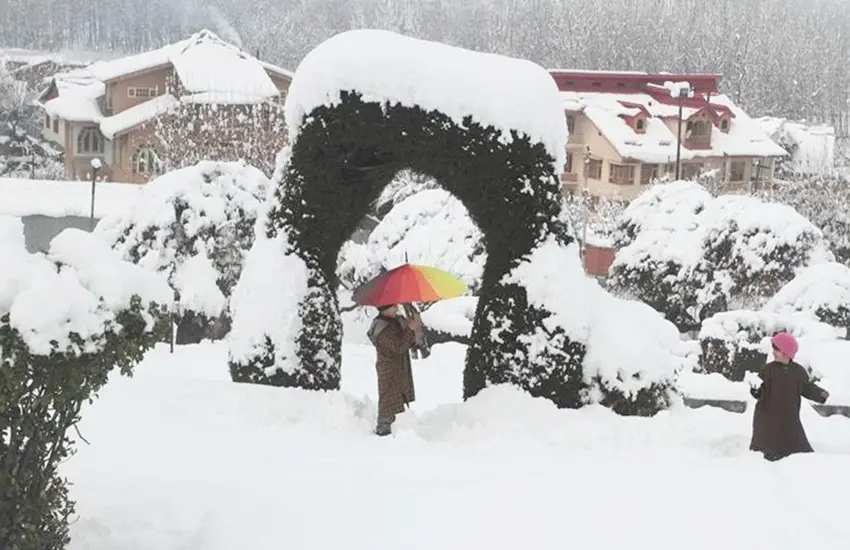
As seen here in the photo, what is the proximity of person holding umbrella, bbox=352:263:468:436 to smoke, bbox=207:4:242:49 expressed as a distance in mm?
86891

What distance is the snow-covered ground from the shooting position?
579 centimetres

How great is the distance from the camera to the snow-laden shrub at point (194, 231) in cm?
1839

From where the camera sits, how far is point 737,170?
4500 centimetres

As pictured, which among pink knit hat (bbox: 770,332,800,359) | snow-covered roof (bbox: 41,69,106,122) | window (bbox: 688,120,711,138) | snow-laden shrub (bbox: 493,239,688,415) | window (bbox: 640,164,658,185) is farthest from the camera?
window (bbox: 688,120,711,138)

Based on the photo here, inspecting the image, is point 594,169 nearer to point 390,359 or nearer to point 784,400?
point 390,359

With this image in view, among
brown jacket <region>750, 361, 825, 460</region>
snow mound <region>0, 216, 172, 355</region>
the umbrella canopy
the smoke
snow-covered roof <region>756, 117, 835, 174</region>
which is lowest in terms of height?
snow-covered roof <region>756, 117, 835, 174</region>

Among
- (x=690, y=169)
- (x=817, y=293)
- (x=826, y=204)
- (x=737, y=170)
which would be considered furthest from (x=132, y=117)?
(x=817, y=293)

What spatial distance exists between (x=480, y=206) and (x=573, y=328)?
1305 millimetres

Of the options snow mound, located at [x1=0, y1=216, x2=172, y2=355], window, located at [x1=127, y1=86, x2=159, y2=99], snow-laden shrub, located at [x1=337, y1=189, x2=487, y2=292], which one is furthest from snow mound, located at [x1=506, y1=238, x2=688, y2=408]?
window, located at [x1=127, y1=86, x2=159, y2=99]

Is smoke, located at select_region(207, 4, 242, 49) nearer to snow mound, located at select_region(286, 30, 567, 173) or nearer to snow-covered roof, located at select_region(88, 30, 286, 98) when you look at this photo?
snow-covered roof, located at select_region(88, 30, 286, 98)

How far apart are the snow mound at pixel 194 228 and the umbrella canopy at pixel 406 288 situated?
382 inches

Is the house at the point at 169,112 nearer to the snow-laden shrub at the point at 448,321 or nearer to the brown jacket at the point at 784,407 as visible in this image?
the snow-laden shrub at the point at 448,321

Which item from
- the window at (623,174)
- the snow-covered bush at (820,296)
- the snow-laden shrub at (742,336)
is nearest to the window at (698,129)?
the window at (623,174)

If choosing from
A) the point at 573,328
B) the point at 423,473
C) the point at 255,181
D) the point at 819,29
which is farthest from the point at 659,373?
the point at 819,29
